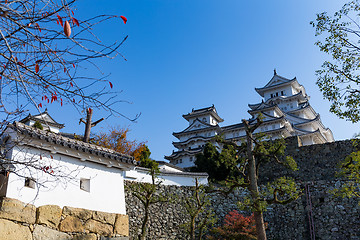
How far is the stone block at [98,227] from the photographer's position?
18.3ft

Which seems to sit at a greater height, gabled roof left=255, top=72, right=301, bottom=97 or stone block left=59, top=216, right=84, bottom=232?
gabled roof left=255, top=72, right=301, bottom=97

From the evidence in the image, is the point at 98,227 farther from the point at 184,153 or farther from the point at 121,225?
the point at 184,153

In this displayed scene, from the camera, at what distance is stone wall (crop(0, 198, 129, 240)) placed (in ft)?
15.3

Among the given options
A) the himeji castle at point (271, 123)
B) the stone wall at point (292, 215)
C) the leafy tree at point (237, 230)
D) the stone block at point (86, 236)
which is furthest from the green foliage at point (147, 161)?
the himeji castle at point (271, 123)

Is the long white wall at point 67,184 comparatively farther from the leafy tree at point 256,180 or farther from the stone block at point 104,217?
the leafy tree at point 256,180

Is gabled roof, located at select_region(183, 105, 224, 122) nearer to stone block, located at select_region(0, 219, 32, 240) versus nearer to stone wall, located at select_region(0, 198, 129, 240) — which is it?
stone wall, located at select_region(0, 198, 129, 240)

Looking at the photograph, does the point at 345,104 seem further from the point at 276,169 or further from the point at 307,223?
the point at 276,169

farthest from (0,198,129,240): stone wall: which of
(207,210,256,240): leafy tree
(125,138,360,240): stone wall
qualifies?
(207,210,256,240): leafy tree

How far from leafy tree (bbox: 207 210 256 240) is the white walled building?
6.19 m

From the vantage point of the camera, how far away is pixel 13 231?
461 centimetres

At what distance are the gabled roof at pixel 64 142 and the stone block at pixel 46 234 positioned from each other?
138 centimetres

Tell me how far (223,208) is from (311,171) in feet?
21.1

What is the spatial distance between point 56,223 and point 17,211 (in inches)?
24.3

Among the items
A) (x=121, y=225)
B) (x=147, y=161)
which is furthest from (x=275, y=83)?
(x=121, y=225)
